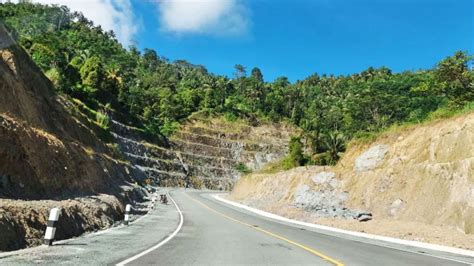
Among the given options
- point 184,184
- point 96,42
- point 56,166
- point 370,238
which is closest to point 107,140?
point 184,184

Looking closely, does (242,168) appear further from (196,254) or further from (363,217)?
(196,254)

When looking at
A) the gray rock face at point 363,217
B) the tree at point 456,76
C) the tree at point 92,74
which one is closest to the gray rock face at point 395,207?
the gray rock face at point 363,217

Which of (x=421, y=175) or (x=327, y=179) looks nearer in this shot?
(x=421, y=175)

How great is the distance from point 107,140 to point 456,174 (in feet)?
193

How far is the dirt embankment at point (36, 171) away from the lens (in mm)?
14141

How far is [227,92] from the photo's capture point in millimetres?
173375

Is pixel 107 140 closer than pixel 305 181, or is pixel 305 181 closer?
pixel 305 181

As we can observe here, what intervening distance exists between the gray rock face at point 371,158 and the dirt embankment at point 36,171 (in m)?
Answer: 19.5

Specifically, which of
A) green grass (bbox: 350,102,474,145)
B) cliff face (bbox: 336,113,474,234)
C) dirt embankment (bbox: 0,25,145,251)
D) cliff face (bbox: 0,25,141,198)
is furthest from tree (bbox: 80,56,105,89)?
cliff face (bbox: 336,113,474,234)

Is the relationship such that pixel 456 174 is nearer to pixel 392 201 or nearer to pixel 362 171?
pixel 392 201

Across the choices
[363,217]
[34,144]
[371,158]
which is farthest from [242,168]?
[34,144]

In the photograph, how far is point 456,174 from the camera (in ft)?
76.7

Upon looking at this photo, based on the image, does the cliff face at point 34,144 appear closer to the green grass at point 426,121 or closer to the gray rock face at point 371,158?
the gray rock face at point 371,158

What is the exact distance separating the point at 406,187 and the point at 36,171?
857 inches
